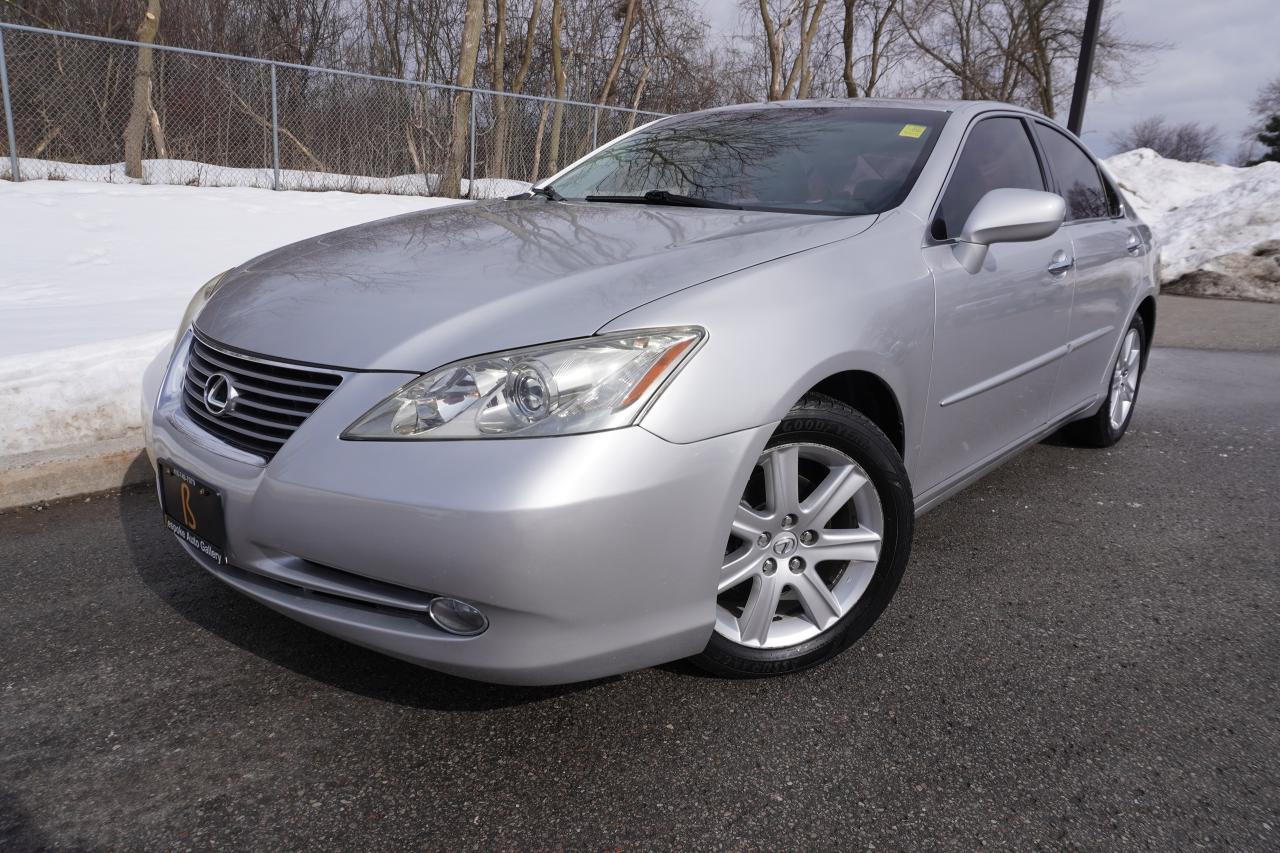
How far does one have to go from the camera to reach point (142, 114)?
1131 centimetres

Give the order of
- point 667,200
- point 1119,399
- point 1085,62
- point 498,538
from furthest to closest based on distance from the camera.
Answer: point 1085,62 < point 1119,399 < point 667,200 < point 498,538

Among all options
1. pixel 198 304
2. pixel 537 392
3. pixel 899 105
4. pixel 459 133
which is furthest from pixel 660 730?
pixel 459 133

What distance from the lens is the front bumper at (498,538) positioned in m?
1.72

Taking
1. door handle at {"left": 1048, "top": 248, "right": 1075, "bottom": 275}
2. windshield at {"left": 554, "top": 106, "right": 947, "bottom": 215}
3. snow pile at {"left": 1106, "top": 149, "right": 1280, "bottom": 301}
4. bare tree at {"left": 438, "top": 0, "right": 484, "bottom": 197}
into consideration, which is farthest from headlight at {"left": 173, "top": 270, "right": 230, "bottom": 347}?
bare tree at {"left": 438, "top": 0, "right": 484, "bottom": 197}

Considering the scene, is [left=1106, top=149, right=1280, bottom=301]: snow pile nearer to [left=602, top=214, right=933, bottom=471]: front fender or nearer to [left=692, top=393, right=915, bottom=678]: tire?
[left=602, top=214, right=933, bottom=471]: front fender

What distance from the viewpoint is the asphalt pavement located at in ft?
5.95

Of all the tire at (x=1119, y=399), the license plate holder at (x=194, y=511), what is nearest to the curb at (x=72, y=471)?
the license plate holder at (x=194, y=511)

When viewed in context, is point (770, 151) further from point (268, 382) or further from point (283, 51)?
point (283, 51)

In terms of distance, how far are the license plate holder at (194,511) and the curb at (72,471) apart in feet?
4.95

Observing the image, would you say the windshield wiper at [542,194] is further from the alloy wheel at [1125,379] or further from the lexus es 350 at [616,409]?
the alloy wheel at [1125,379]

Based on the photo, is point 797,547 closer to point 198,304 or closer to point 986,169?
point 986,169

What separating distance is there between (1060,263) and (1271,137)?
59.0 meters

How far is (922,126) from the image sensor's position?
3100 millimetres

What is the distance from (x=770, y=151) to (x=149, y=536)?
2.48 meters
